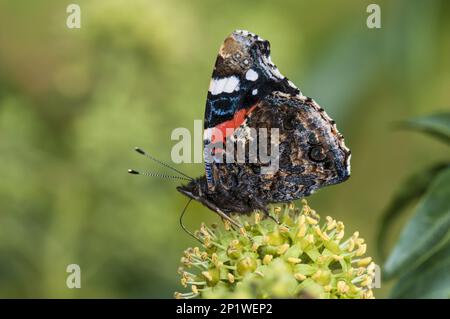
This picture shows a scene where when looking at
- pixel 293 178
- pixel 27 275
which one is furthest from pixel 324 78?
pixel 27 275

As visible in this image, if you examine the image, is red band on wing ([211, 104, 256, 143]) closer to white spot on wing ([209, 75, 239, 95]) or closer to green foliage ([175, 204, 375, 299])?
white spot on wing ([209, 75, 239, 95])

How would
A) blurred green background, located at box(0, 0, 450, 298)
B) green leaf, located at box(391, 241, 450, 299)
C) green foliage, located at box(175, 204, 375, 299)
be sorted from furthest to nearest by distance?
blurred green background, located at box(0, 0, 450, 298) → green leaf, located at box(391, 241, 450, 299) → green foliage, located at box(175, 204, 375, 299)

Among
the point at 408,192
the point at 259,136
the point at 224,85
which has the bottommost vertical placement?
the point at 408,192

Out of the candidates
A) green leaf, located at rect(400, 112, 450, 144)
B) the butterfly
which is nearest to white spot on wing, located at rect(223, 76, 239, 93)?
the butterfly

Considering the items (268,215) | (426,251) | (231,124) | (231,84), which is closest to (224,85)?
(231,84)

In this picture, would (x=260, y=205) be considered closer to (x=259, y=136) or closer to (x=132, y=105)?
(x=259, y=136)
